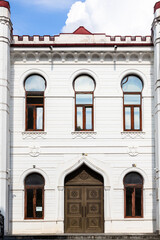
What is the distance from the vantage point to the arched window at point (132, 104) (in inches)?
965

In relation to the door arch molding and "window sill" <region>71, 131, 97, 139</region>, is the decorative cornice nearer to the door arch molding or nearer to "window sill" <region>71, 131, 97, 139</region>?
"window sill" <region>71, 131, 97, 139</region>

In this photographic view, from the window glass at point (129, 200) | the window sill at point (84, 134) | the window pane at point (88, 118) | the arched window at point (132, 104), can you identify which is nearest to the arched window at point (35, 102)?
the window sill at point (84, 134)

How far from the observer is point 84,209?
24094 mm

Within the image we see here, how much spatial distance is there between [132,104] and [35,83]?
4.63 m

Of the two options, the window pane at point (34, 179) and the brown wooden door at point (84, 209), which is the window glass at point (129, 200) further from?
the window pane at point (34, 179)

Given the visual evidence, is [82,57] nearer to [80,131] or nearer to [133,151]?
[80,131]

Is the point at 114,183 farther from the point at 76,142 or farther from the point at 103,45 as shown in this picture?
the point at 103,45

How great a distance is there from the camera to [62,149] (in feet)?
79.5

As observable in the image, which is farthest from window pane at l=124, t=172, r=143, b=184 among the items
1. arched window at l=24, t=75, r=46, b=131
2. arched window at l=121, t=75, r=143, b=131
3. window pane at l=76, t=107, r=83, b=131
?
arched window at l=24, t=75, r=46, b=131

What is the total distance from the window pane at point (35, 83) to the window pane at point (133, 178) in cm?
564

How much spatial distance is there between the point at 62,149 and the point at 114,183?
283 cm

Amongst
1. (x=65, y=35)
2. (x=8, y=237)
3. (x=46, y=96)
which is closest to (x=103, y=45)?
(x=65, y=35)

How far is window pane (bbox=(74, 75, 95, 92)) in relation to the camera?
24.7 m

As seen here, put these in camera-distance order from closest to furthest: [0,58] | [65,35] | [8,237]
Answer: [8,237]
[0,58]
[65,35]
